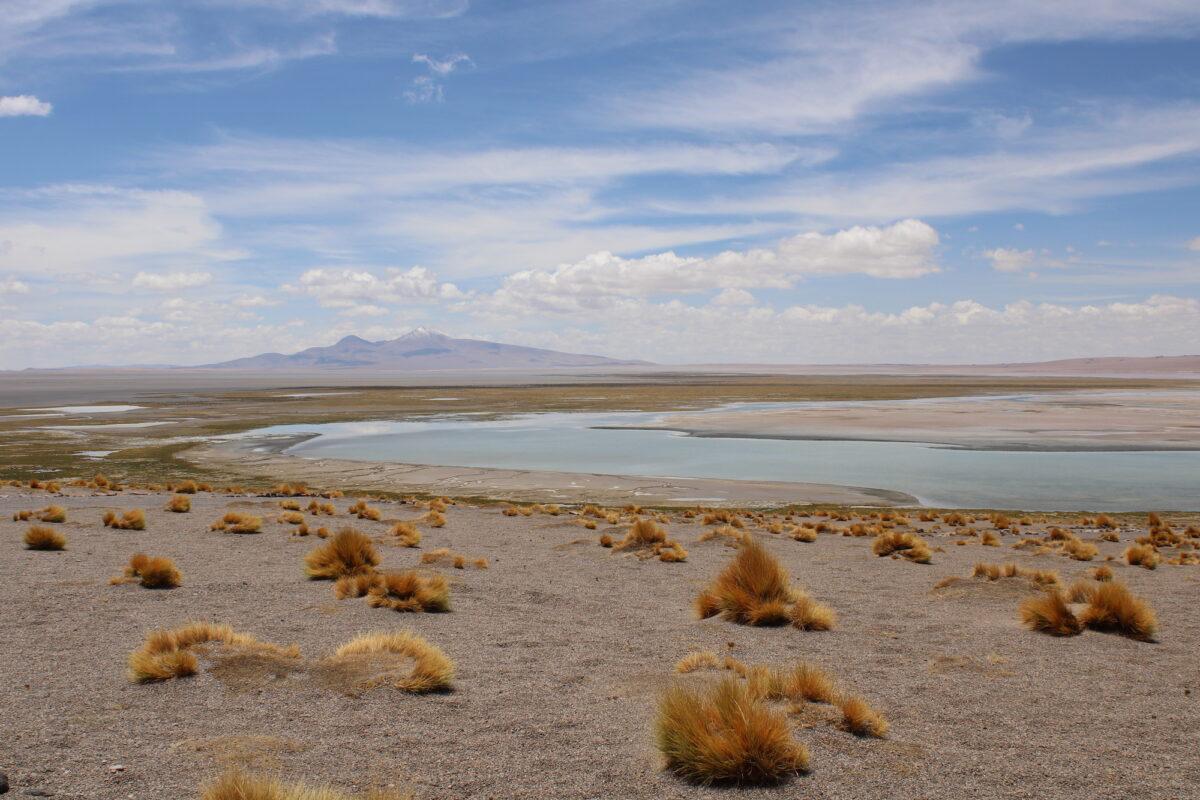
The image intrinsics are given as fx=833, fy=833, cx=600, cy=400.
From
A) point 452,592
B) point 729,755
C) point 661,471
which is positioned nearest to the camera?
point 729,755

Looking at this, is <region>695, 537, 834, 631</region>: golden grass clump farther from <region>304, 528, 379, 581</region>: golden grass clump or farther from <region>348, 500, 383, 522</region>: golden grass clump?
<region>348, 500, 383, 522</region>: golden grass clump

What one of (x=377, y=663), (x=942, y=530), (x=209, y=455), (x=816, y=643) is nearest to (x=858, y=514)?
(x=942, y=530)

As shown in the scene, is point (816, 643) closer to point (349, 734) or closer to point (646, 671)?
point (646, 671)

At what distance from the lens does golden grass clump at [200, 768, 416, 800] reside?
445cm

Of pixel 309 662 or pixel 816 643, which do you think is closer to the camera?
pixel 309 662

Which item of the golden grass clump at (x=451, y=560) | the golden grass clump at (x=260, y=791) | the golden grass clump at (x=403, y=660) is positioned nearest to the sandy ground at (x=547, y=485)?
the golden grass clump at (x=451, y=560)

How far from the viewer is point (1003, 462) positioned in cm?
3381

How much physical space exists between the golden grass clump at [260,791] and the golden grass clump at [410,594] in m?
5.72

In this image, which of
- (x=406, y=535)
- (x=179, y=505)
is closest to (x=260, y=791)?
(x=406, y=535)

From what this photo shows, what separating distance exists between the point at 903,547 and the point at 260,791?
548 inches

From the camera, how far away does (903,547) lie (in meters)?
16.0

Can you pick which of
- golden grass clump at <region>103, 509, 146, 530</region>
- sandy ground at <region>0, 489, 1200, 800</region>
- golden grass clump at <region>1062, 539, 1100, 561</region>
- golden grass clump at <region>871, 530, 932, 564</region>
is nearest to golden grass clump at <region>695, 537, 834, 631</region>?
sandy ground at <region>0, 489, 1200, 800</region>

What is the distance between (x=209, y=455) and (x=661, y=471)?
821 inches

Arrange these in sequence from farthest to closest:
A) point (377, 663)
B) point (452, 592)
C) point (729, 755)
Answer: point (452, 592) → point (377, 663) → point (729, 755)
